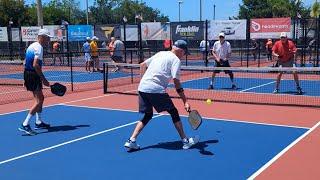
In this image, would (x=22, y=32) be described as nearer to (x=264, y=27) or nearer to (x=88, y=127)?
(x=264, y=27)

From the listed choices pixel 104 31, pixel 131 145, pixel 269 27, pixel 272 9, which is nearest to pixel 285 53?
pixel 131 145

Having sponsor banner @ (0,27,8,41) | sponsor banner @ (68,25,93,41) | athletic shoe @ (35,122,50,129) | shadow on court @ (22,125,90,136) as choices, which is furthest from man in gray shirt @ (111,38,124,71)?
athletic shoe @ (35,122,50,129)

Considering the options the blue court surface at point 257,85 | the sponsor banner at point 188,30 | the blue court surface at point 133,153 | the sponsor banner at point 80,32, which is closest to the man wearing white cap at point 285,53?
the blue court surface at point 257,85

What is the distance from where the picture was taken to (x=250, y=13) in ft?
226

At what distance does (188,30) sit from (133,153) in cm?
1860

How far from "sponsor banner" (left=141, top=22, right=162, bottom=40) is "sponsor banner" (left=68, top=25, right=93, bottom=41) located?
219 inches

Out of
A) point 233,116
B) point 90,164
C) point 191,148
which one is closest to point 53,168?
point 90,164

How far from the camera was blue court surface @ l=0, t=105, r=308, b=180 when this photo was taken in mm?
6773

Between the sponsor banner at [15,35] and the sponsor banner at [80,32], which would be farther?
the sponsor banner at [15,35]

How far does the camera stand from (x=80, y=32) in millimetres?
31750

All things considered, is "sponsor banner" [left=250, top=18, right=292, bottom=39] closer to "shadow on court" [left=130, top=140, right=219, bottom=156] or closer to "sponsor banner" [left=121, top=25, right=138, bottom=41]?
"sponsor banner" [left=121, top=25, right=138, bottom=41]

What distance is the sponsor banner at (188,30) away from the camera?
25.6 metres

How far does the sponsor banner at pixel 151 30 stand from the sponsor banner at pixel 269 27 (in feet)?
16.8

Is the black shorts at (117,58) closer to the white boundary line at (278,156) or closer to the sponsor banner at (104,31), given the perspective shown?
the sponsor banner at (104,31)
